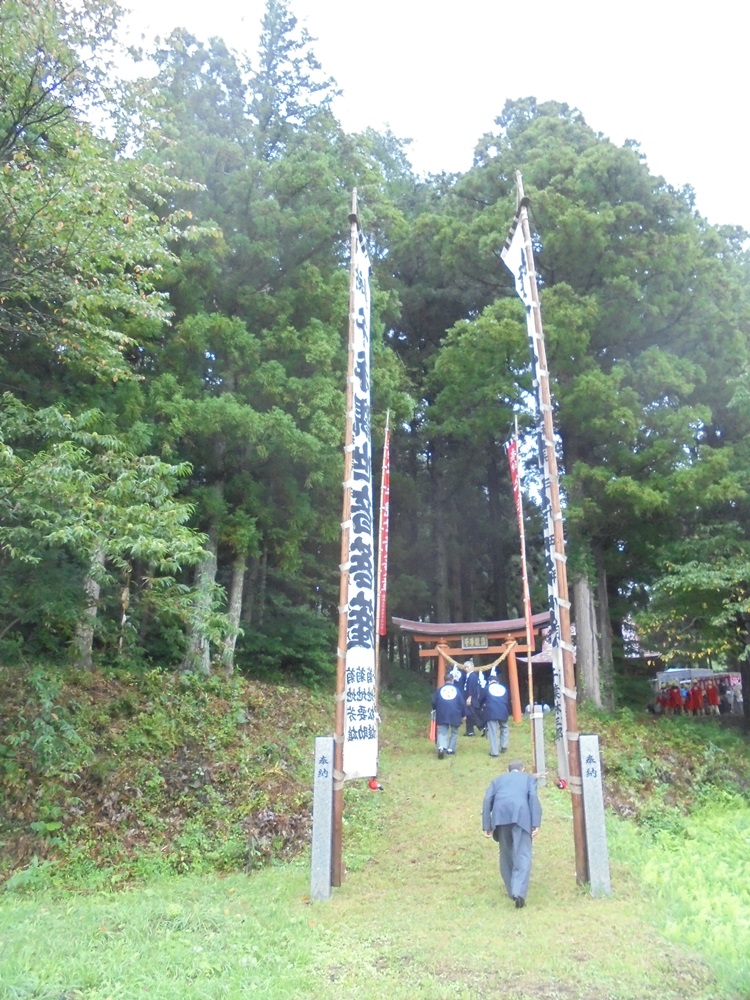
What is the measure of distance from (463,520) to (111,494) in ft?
56.5

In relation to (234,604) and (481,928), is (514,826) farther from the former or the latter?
(234,604)

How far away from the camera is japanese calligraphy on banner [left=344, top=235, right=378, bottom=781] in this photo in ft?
22.3

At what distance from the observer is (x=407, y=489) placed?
69.8 feet

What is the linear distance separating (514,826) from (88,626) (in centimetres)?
712

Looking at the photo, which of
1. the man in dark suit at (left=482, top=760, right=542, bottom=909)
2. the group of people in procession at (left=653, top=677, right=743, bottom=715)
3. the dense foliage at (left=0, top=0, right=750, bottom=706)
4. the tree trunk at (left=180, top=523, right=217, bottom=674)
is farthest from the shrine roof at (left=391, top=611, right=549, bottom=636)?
the man in dark suit at (left=482, top=760, right=542, bottom=909)

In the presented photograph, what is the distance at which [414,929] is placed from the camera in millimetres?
5527

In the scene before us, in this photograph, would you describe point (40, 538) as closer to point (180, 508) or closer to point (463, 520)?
point (180, 508)

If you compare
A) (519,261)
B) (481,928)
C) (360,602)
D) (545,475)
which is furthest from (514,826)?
(519,261)

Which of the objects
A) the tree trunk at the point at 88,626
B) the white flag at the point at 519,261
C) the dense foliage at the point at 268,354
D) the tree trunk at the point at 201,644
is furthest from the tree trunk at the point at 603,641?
the white flag at the point at 519,261

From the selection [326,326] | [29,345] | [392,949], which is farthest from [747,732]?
[29,345]

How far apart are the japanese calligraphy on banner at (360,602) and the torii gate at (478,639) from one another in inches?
328

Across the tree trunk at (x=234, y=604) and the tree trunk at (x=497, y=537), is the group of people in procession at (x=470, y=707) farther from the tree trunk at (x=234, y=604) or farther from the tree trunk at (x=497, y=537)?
the tree trunk at (x=497, y=537)

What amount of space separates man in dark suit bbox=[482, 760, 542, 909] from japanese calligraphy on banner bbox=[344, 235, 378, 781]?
1.13 m

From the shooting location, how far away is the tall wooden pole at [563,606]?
6430 millimetres
